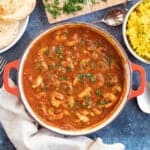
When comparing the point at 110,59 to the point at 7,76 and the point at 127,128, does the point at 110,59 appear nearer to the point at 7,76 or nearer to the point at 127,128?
the point at 127,128

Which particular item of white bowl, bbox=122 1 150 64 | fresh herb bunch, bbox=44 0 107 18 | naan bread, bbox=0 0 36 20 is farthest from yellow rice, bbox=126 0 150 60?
naan bread, bbox=0 0 36 20

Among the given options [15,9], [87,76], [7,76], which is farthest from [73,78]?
[15,9]

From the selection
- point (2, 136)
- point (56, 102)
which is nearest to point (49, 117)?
point (56, 102)

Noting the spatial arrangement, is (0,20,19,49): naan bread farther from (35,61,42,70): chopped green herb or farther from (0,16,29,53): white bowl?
(35,61,42,70): chopped green herb

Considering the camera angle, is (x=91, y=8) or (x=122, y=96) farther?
(x=91, y=8)

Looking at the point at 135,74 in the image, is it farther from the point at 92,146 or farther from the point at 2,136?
the point at 2,136
